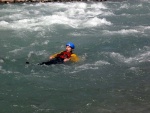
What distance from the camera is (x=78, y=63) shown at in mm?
13398

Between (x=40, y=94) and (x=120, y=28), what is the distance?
345 inches

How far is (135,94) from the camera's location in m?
10.7

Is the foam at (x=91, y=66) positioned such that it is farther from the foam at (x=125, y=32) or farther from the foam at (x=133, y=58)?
the foam at (x=125, y=32)

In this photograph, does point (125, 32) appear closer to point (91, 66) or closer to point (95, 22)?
point (95, 22)

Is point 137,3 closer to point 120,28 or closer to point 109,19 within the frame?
point 109,19

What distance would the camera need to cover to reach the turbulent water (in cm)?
1020

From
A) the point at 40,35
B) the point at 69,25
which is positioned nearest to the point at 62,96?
the point at 40,35

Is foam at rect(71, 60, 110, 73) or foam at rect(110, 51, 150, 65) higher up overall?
foam at rect(110, 51, 150, 65)

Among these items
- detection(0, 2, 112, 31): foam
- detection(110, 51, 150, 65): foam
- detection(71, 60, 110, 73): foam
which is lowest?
detection(71, 60, 110, 73): foam

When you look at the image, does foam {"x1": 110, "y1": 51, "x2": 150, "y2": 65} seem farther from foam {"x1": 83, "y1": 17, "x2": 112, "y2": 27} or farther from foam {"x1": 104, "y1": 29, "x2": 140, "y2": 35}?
foam {"x1": 83, "y1": 17, "x2": 112, "y2": 27}

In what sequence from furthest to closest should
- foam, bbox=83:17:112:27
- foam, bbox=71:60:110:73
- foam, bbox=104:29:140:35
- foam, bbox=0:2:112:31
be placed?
1. foam, bbox=83:17:112:27
2. foam, bbox=0:2:112:31
3. foam, bbox=104:29:140:35
4. foam, bbox=71:60:110:73

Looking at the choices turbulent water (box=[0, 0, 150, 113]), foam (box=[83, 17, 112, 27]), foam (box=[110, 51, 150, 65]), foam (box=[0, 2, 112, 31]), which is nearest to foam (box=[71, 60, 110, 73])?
turbulent water (box=[0, 0, 150, 113])

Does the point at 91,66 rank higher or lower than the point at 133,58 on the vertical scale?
lower

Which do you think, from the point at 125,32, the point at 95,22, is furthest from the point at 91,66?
the point at 95,22
